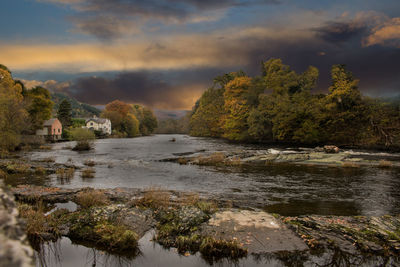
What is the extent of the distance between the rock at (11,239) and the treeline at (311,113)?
44.8 meters

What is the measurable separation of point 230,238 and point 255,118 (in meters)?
47.1

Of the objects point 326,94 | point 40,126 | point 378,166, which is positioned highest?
point 326,94

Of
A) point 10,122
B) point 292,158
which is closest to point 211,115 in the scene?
point 10,122

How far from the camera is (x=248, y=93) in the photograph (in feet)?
202

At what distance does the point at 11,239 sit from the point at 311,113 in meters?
49.9

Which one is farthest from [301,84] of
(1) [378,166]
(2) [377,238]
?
(2) [377,238]

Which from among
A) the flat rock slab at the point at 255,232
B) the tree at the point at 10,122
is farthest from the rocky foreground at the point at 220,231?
the tree at the point at 10,122

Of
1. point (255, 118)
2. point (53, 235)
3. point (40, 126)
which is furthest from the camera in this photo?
point (40, 126)

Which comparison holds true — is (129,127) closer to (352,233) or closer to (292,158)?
(292,158)

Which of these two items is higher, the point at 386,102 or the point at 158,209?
the point at 386,102

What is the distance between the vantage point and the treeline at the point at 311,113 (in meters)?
39.8

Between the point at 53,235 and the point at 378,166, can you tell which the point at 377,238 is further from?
the point at 378,166

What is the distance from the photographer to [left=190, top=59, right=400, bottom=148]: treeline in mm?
39750

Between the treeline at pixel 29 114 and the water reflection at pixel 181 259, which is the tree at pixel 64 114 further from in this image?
the water reflection at pixel 181 259
